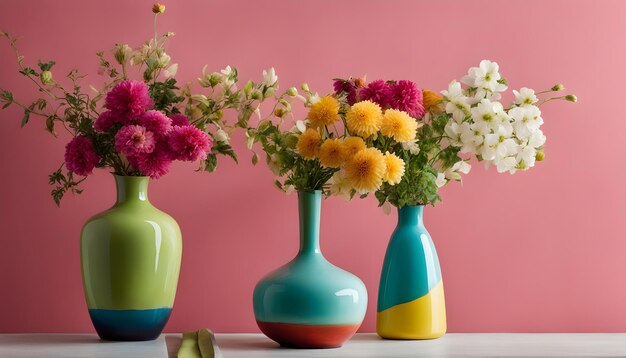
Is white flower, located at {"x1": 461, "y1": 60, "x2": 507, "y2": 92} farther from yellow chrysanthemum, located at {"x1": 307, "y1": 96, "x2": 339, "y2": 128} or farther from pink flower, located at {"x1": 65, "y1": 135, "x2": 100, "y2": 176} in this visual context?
pink flower, located at {"x1": 65, "y1": 135, "x2": 100, "y2": 176}

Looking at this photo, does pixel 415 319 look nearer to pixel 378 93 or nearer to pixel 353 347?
pixel 353 347

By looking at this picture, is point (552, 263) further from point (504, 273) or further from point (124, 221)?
point (124, 221)

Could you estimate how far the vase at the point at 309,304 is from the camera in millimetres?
1416

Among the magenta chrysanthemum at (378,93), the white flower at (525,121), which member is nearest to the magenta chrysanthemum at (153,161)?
the magenta chrysanthemum at (378,93)

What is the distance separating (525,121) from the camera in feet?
4.93

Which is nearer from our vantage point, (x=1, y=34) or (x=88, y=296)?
(x=88, y=296)

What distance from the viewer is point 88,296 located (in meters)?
1.47

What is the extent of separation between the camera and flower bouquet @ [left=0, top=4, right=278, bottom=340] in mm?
1413

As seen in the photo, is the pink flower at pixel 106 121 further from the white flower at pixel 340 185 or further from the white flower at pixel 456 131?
the white flower at pixel 456 131

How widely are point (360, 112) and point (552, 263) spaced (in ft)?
2.18

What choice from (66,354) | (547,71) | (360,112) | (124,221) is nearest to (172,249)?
(124,221)

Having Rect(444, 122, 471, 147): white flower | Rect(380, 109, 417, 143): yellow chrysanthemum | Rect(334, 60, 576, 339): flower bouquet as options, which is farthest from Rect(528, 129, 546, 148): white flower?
Rect(380, 109, 417, 143): yellow chrysanthemum

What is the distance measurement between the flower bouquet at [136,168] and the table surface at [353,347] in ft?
0.24

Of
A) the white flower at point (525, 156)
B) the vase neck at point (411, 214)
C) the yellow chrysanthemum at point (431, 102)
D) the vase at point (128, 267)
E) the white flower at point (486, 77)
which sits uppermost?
the white flower at point (486, 77)
